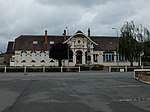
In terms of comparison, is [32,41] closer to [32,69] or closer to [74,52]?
[74,52]

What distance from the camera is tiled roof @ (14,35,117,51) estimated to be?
71250 millimetres

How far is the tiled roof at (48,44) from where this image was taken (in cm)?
7125

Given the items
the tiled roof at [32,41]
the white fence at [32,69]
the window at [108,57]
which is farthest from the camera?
the window at [108,57]

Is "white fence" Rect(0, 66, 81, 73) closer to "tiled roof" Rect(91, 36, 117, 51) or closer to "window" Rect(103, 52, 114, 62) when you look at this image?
"window" Rect(103, 52, 114, 62)

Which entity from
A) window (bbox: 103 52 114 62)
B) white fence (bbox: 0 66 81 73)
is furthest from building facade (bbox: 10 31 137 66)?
white fence (bbox: 0 66 81 73)

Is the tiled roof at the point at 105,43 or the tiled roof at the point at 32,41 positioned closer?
the tiled roof at the point at 32,41

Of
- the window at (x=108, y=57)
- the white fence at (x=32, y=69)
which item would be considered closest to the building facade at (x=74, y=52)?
the window at (x=108, y=57)

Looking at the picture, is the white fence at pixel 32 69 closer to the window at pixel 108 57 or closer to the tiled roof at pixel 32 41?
the tiled roof at pixel 32 41

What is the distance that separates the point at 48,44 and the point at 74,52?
6614 mm

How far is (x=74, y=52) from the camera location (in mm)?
71188

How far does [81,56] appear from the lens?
7162cm

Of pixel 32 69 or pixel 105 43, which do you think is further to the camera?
pixel 105 43

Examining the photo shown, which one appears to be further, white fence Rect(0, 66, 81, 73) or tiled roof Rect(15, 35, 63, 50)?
tiled roof Rect(15, 35, 63, 50)

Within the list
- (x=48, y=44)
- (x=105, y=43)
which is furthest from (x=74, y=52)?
(x=105, y=43)
